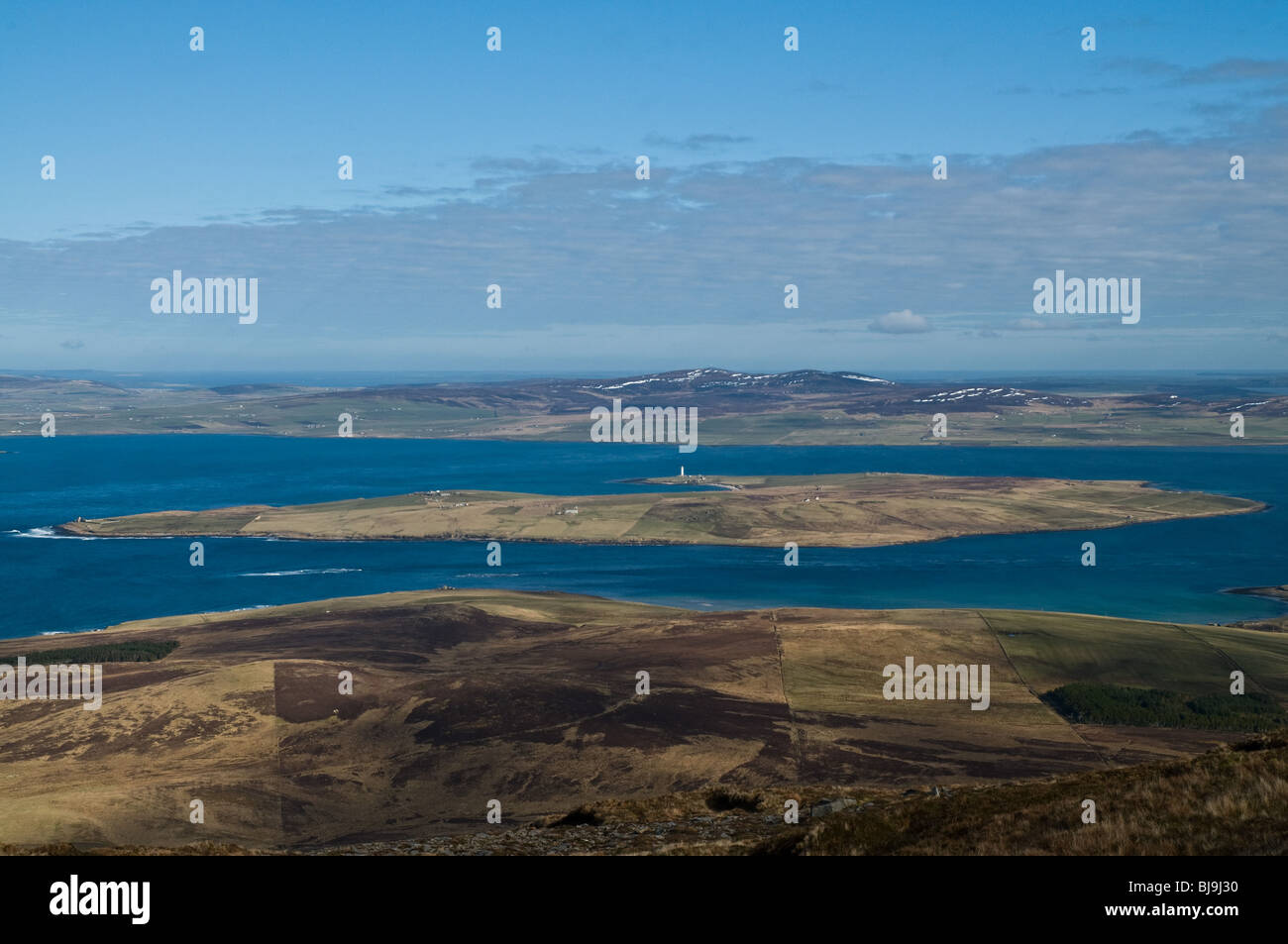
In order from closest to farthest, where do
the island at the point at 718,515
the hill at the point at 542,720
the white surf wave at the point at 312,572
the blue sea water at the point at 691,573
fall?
the hill at the point at 542,720
the blue sea water at the point at 691,573
the white surf wave at the point at 312,572
the island at the point at 718,515

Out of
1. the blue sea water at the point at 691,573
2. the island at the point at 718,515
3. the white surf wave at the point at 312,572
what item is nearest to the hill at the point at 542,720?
the blue sea water at the point at 691,573

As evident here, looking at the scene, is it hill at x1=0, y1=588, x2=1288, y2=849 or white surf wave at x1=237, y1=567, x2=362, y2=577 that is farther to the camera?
white surf wave at x1=237, y1=567, x2=362, y2=577

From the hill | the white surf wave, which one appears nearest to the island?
the white surf wave

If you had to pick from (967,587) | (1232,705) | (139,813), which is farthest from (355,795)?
(967,587)

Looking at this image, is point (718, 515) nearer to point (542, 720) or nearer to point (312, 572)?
point (312, 572)

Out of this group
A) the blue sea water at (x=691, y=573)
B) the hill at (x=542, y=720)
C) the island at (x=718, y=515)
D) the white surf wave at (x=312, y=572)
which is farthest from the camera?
the island at (x=718, y=515)

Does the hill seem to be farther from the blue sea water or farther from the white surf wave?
the white surf wave

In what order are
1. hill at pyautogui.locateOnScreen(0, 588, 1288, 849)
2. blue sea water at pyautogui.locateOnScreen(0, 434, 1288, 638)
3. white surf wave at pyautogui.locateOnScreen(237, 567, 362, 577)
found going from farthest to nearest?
white surf wave at pyautogui.locateOnScreen(237, 567, 362, 577) < blue sea water at pyautogui.locateOnScreen(0, 434, 1288, 638) < hill at pyautogui.locateOnScreen(0, 588, 1288, 849)

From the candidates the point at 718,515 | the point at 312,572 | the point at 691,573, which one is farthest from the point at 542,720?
the point at 718,515

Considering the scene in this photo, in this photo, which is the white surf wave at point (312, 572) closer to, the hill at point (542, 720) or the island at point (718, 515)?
the island at point (718, 515)

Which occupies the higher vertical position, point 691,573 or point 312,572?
point 312,572

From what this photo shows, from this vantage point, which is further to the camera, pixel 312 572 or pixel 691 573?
pixel 312 572

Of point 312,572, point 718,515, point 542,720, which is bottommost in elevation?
point 312,572
